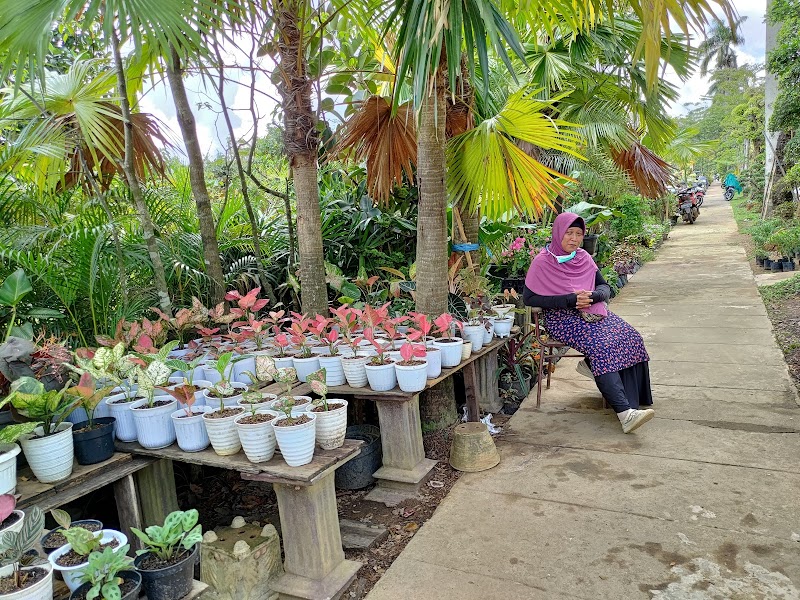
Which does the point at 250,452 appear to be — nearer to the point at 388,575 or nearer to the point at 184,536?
the point at 184,536

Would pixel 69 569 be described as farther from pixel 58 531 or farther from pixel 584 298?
pixel 584 298

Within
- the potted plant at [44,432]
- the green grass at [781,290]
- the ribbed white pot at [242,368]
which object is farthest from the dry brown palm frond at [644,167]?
the potted plant at [44,432]

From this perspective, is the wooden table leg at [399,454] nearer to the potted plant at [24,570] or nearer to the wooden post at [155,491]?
the wooden post at [155,491]

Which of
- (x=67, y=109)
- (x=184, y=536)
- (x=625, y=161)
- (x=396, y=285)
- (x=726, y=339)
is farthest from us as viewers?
(x=625, y=161)

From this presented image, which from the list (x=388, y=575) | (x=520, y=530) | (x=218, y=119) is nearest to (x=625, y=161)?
(x=218, y=119)

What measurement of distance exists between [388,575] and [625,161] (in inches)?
209

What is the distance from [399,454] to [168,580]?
54.5 inches

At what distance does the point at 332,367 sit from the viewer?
9.41 feet

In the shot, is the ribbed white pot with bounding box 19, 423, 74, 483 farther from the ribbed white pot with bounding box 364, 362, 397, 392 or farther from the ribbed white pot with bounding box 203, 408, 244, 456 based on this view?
the ribbed white pot with bounding box 364, 362, 397, 392

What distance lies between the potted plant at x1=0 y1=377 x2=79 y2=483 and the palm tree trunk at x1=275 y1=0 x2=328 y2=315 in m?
1.66

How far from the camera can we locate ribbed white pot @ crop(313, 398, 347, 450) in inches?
82.0

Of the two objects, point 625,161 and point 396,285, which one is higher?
point 625,161

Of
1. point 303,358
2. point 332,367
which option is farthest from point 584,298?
point 303,358

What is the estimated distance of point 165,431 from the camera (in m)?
2.21
